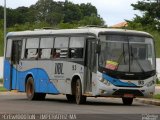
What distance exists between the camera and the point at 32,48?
110ft

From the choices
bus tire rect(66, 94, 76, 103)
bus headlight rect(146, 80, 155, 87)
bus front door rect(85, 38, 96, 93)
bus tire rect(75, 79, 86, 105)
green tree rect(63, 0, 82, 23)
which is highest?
green tree rect(63, 0, 82, 23)

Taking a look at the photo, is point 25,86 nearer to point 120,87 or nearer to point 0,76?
point 120,87

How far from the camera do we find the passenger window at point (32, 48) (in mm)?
33406

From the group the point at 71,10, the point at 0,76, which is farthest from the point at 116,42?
the point at 71,10

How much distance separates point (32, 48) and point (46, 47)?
1.18 metres

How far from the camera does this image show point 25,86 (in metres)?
34.0

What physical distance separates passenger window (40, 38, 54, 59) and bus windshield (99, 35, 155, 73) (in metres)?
3.67

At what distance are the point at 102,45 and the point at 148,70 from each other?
1988 millimetres

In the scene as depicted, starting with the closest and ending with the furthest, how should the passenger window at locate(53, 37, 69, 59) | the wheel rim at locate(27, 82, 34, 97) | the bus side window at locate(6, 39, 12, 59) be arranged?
the passenger window at locate(53, 37, 69, 59), the wheel rim at locate(27, 82, 34, 97), the bus side window at locate(6, 39, 12, 59)

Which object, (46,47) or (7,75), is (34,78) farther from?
(7,75)

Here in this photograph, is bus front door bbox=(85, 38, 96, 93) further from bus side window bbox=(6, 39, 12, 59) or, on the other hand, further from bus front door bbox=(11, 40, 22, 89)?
bus side window bbox=(6, 39, 12, 59)

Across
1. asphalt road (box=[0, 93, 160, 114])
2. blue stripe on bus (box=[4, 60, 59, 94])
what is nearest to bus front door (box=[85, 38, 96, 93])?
asphalt road (box=[0, 93, 160, 114])

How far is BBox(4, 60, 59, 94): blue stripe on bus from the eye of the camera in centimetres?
3228

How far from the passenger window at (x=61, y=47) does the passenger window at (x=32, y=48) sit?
158 centimetres
